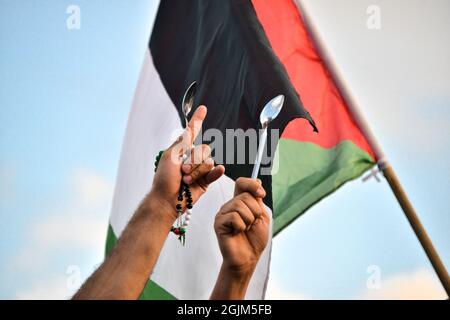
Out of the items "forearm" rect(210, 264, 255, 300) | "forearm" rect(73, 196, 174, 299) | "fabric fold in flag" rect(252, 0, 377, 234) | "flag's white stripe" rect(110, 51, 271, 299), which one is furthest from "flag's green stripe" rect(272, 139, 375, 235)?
"forearm" rect(73, 196, 174, 299)

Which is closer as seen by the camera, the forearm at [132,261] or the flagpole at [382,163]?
the forearm at [132,261]

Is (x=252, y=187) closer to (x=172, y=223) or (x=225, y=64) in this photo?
(x=172, y=223)

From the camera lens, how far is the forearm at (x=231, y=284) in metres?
1.91

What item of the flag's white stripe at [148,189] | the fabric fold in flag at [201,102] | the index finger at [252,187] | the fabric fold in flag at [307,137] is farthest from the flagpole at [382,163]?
the index finger at [252,187]

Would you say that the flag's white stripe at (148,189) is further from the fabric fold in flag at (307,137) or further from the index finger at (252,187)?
the index finger at (252,187)

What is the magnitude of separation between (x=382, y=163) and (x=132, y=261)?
66.8 inches

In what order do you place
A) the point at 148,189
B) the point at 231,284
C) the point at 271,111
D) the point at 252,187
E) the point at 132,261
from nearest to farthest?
the point at 132,261 → the point at 252,187 → the point at 231,284 → the point at 271,111 → the point at 148,189

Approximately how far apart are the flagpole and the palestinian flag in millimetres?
101

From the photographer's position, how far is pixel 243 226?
1.81 metres

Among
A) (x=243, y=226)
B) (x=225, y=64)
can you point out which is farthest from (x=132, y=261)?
(x=225, y=64)

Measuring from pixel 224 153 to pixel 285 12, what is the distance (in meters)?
1.04

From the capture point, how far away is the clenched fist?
5.92ft

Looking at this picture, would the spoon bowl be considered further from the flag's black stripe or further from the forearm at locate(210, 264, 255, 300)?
the forearm at locate(210, 264, 255, 300)
